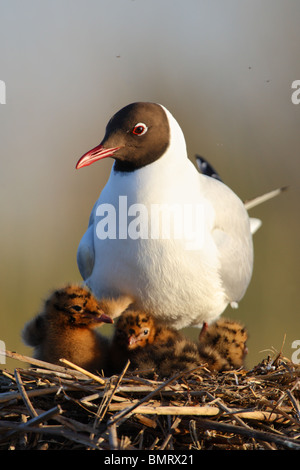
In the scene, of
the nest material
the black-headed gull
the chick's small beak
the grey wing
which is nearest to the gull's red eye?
the black-headed gull

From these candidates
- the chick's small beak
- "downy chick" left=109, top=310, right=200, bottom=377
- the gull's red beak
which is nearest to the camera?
"downy chick" left=109, top=310, right=200, bottom=377

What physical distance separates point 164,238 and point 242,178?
2679mm

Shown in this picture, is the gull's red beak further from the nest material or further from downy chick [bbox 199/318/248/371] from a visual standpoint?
the nest material

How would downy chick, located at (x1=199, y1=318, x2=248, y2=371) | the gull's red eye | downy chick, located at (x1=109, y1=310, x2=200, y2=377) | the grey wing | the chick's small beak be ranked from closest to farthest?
downy chick, located at (x1=109, y1=310, x2=200, y2=377) → downy chick, located at (x1=199, y1=318, x2=248, y2=371) → the chick's small beak → the gull's red eye → the grey wing

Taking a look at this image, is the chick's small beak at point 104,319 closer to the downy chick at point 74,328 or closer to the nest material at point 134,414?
the downy chick at point 74,328

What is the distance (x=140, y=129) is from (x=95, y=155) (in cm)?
28

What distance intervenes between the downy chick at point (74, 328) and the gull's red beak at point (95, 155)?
0.60 meters

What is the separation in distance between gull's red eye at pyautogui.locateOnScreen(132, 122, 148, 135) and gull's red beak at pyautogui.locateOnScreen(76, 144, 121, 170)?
0.12 m

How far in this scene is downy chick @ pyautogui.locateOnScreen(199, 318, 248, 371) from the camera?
10.2ft

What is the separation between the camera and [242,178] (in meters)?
6.06

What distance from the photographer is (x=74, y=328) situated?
10.8 feet

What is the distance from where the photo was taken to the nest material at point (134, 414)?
2432 millimetres
